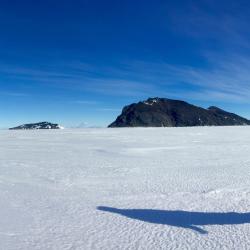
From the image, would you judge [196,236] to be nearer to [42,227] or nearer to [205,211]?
[205,211]

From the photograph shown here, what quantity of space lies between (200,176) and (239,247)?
5788 millimetres

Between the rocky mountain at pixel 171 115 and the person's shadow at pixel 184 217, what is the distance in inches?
5022

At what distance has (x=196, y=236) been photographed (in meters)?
5.77

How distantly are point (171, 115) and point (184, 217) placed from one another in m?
162

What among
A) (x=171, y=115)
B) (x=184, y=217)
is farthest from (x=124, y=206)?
(x=171, y=115)

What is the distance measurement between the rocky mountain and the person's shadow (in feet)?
418

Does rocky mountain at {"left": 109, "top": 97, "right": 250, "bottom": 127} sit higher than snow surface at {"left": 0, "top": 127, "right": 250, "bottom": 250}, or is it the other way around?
rocky mountain at {"left": 109, "top": 97, "right": 250, "bottom": 127}

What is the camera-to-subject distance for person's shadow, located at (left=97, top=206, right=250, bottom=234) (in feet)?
20.9

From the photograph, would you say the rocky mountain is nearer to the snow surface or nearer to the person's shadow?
the snow surface

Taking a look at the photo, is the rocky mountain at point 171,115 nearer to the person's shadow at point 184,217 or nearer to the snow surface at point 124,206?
the snow surface at point 124,206

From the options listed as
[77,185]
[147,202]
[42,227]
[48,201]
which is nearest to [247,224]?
[147,202]

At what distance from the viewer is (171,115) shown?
550 ft

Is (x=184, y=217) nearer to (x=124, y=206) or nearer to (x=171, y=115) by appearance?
(x=124, y=206)

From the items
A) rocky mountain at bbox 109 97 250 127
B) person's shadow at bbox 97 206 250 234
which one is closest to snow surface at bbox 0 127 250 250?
person's shadow at bbox 97 206 250 234
